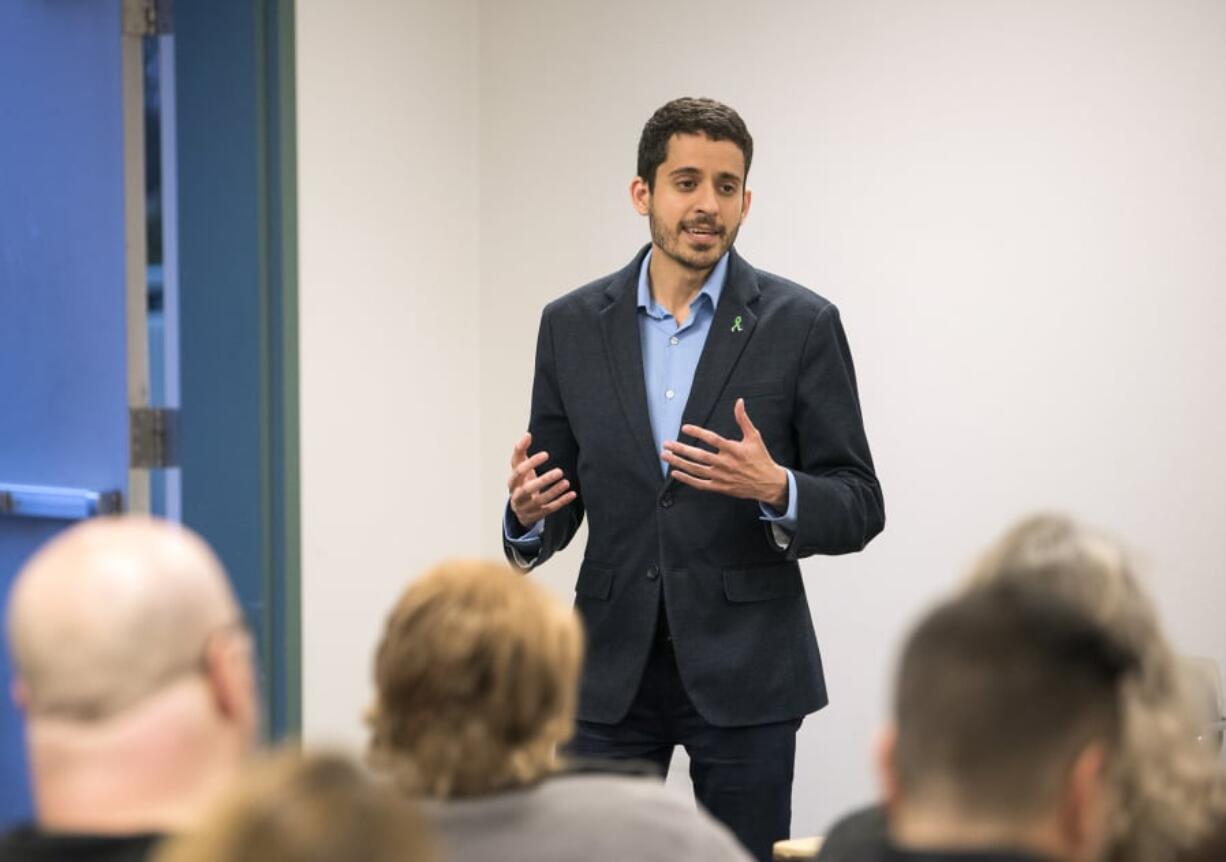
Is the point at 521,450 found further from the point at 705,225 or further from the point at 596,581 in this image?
the point at 705,225

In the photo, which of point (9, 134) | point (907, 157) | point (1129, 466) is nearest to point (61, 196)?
point (9, 134)

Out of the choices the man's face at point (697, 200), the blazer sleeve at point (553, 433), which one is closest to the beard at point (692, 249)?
the man's face at point (697, 200)

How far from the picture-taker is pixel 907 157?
12.8 ft

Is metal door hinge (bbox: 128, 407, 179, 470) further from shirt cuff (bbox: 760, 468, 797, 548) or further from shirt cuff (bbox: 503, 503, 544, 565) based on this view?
shirt cuff (bbox: 760, 468, 797, 548)

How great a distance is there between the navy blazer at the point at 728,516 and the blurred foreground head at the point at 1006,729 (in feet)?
4.63

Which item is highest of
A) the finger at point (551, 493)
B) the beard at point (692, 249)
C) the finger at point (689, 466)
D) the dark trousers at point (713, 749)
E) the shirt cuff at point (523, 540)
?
the beard at point (692, 249)

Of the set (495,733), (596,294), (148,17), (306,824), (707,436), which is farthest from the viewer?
(148,17)

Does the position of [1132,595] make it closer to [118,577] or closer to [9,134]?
[118,577]

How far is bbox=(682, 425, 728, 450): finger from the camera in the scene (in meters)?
2.65

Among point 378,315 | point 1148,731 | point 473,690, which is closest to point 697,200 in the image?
point 378,315

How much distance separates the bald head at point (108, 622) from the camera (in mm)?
1389

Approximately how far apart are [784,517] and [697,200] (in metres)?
0.58

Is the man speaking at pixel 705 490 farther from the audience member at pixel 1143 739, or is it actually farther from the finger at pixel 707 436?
the audience member at pixel 1143 739

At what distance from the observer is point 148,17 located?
141 inches
